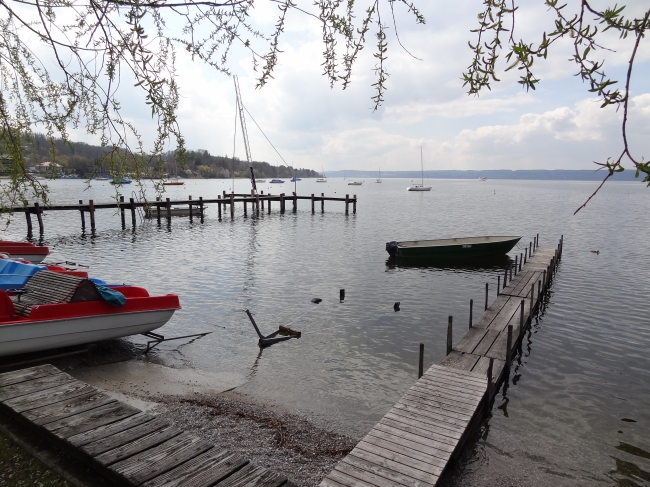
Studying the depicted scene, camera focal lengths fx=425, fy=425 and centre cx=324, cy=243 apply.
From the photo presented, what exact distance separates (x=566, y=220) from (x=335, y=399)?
55.4m

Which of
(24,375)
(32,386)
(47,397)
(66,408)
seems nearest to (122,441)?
(66,408)

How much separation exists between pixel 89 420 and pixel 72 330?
7.74 meters

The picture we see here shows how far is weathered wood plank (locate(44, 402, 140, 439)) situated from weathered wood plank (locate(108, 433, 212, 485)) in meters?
0.80

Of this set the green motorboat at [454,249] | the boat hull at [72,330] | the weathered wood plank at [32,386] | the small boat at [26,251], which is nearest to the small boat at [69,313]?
the boat hull at [72,330]

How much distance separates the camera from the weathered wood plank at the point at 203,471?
12.4 ft

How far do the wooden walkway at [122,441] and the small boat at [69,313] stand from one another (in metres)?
5.91

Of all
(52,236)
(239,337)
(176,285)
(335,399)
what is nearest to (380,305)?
(239,337)

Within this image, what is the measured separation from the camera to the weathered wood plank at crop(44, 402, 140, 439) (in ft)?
14.4

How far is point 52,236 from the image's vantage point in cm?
3728

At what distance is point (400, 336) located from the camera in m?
15.1

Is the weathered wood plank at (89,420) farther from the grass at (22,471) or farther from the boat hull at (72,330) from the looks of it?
the boat hull at (72,330)

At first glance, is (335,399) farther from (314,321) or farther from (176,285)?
(176,285)

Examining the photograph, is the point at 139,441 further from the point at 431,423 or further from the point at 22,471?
the point at 431,423

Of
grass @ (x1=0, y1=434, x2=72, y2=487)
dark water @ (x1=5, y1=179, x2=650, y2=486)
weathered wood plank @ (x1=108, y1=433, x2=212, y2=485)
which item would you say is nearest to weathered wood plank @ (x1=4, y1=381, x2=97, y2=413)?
grass @ (x1=0, y1=434, x2=72, y2=487)
